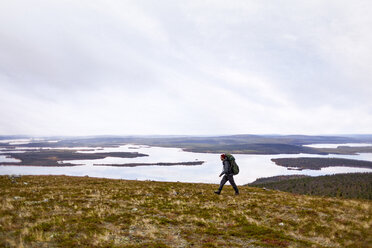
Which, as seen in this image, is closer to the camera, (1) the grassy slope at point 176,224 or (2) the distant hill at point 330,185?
(1) the grassy slope at point 176,224

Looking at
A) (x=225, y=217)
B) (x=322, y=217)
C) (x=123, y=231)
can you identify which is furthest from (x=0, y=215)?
(x=322, y=217)

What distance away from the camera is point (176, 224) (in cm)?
1166

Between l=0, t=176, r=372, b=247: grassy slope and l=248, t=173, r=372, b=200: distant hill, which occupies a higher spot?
l=0, t=176, r=372, b=247: grassy slope

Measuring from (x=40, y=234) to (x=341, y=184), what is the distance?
420 feet

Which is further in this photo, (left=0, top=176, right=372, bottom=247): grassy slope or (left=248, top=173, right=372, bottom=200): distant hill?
(left=248, top=173, right=372, bottom=200): distant hill

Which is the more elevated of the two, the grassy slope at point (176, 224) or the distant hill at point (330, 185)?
the grassy slope at point (176, 224)

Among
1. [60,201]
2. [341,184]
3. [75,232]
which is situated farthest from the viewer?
[341,184]

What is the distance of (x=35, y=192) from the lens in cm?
1898

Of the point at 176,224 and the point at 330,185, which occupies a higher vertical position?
the point at 176,224

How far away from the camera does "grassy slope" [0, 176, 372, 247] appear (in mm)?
9148

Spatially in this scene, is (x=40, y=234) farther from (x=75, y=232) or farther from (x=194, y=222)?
(x=194, y=222)

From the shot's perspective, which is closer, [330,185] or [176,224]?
[176,224]

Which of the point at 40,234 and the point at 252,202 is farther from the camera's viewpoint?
the point at 252,202

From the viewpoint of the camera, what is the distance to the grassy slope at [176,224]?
9.15 meters
